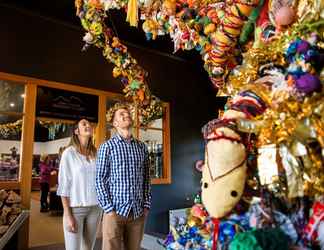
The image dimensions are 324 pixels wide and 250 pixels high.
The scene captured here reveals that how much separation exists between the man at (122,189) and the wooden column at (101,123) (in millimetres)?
2911

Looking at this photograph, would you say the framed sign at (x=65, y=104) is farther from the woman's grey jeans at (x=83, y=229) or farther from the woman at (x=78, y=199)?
the woman's grey jeans at (x=83, y=229)

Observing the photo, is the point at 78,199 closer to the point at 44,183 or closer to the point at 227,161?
the point at 227,161

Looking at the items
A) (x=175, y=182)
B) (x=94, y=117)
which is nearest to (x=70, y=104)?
(x=94, y=117)

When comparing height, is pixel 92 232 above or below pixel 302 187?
below

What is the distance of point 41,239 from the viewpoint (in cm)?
439

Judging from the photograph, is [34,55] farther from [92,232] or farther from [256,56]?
[256,56]

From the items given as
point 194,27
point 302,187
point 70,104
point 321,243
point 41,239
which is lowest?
point 41,239

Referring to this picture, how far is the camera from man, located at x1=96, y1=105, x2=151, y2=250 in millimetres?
1893

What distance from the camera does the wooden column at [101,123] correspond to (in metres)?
4.92

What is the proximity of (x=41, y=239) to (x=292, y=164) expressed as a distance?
14.8ft

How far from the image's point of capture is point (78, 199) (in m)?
2.21

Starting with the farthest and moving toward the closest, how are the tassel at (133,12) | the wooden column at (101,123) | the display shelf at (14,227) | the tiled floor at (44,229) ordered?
1. the wooden column at (101,123)
2. the tiled floor at (44,229)
3. the display shelf at (14,227)
4. the tassel at (133,12)

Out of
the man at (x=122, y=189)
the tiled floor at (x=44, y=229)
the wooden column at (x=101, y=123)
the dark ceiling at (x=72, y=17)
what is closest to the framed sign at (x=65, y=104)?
the wooden column at (x=101, y=123)

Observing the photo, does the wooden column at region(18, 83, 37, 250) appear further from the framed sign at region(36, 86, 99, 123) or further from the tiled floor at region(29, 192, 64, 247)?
the tiled floor at region(29, 192, 64, 247)
